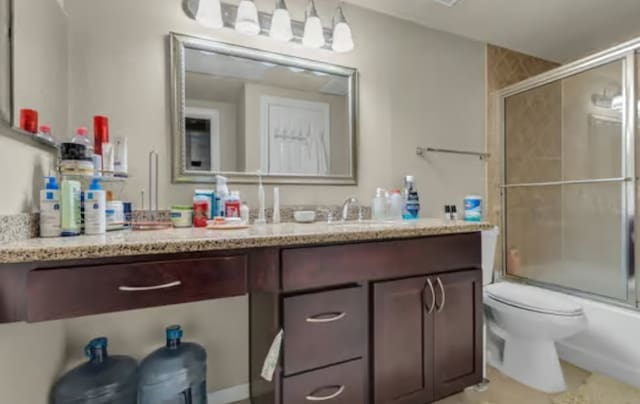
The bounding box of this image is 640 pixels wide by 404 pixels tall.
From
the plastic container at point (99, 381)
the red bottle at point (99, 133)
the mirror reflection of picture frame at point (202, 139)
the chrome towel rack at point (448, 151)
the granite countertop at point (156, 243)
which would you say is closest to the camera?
the granite countertop at point (156, 243)

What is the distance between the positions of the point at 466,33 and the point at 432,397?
2102mm

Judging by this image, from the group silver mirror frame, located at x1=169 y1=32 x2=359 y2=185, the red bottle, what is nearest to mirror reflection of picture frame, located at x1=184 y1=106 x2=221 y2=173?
silver mirror frame, located at x1=169 y1=32 x2=359 y2=185

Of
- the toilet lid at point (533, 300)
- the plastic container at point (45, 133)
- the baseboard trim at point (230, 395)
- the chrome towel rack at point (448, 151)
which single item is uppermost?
the chrome towel rack at point (448, 151)

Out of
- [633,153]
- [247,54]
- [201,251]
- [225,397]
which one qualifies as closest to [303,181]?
[247,54]

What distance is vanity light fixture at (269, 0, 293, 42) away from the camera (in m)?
1.51

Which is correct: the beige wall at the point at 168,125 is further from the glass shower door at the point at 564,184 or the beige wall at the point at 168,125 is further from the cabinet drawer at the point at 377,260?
the cabinet drawer at the point at 377,260

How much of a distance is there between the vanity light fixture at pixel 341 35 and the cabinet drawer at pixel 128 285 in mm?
1238

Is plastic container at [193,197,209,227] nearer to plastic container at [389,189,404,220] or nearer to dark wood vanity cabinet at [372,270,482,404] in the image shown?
dark wood vanity cabinet at [372,270,482,404]

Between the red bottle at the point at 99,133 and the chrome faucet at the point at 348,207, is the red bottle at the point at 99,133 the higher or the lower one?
the higher one

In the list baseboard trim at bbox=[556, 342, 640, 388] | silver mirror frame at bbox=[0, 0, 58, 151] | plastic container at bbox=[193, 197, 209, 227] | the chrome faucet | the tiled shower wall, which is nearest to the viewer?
silver mirror frame at bbox=[0, 0, 58, 151]

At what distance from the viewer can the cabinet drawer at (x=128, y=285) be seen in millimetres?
738

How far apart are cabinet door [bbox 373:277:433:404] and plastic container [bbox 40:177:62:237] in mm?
1033

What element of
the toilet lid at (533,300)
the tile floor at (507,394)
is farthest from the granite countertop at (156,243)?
the tile floor at (507,394)

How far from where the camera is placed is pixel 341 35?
64.3 inches
